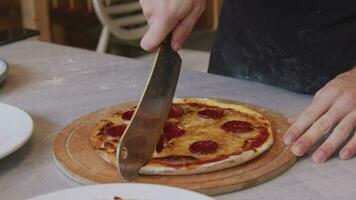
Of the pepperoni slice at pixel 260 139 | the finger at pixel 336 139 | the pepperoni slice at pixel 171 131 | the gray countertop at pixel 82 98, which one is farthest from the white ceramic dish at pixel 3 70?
the finger at pixel 336 139

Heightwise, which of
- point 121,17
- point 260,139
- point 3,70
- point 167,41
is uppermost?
point 167,41

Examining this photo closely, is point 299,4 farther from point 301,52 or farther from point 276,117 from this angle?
point 276,117

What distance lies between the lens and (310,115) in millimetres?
962

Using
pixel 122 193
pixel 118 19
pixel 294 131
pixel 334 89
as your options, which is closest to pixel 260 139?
pixel 294 131

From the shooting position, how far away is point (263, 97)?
1.19m

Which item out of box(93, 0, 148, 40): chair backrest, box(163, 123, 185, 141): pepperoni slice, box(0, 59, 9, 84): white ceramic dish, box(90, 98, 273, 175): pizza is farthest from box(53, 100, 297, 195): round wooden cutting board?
box(93, 0, 148, 40): chair backrest

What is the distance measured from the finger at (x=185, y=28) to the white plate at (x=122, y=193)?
0.94 feet

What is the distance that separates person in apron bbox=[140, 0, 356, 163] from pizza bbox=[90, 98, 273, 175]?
0.07 metres

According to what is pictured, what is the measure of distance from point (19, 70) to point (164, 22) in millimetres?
579

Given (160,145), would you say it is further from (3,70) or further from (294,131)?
(3,70)

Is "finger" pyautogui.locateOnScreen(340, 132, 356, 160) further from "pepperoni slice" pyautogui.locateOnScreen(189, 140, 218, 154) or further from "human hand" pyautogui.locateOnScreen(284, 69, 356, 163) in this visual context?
"pepperoni slice" pyautogui.locateOnScreen(189, 140, 218, 154)

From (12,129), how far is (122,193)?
0.32 m

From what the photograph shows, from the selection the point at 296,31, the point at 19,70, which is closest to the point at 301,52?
the point at 296,31

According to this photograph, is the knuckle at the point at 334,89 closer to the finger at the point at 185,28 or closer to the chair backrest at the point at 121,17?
the finger at the point at 185,28
